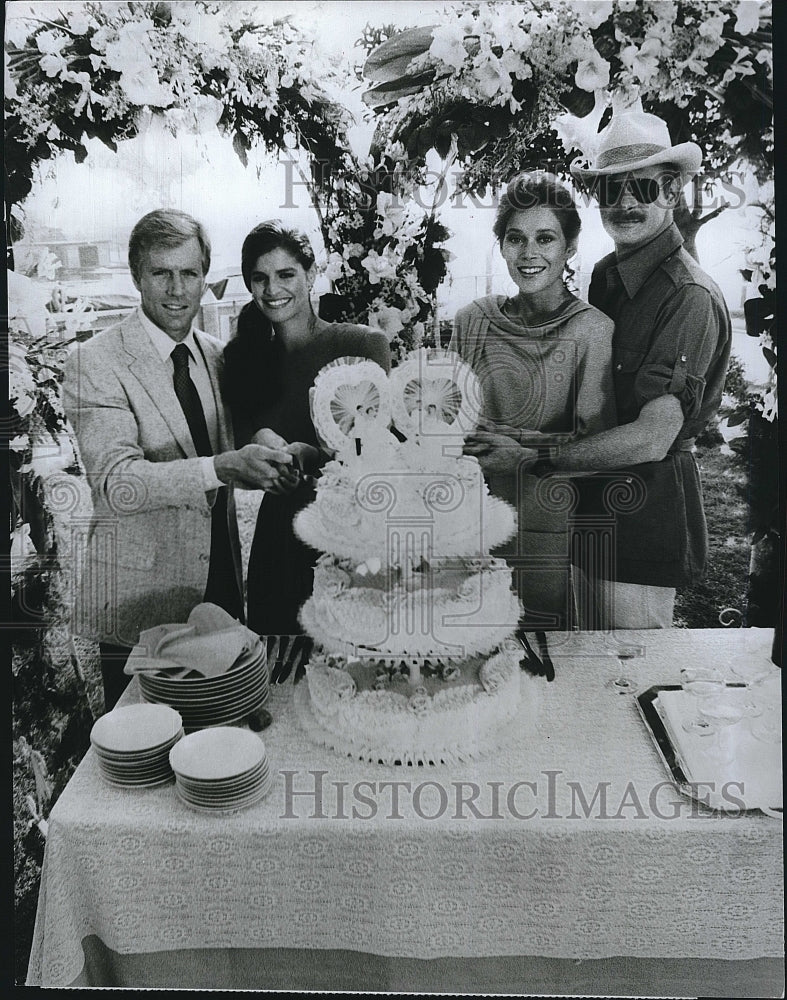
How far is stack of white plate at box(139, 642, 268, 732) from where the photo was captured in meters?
1.93

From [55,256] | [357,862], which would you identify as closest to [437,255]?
[55,256]

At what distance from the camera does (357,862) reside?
1.91 m

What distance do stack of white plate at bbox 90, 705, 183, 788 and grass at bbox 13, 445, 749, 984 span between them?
12cm

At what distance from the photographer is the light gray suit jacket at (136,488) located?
1.99 metres

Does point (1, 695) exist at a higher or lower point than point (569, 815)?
higher

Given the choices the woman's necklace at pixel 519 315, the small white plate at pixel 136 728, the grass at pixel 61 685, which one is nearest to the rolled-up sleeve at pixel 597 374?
the woman's necklace at pixel 519 315

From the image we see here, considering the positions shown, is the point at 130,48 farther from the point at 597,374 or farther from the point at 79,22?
the point at 597,374

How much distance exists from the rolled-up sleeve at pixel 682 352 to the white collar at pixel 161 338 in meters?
1.13

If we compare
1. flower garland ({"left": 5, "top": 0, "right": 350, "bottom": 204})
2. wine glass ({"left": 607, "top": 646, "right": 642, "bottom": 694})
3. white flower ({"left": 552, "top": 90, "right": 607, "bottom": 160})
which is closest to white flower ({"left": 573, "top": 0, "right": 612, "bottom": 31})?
white flower ({"left": 552, "top": 90, "right": 607, "bottom": 160})

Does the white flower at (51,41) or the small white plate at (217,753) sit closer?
the small white plate at (217,753)

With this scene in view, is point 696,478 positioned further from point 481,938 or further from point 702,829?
point 481,938

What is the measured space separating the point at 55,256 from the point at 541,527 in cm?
141

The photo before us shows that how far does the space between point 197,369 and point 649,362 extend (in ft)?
3.74

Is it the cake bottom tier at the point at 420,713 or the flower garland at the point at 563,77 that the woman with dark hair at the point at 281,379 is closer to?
the cake bottom tier at the point at 420,713
